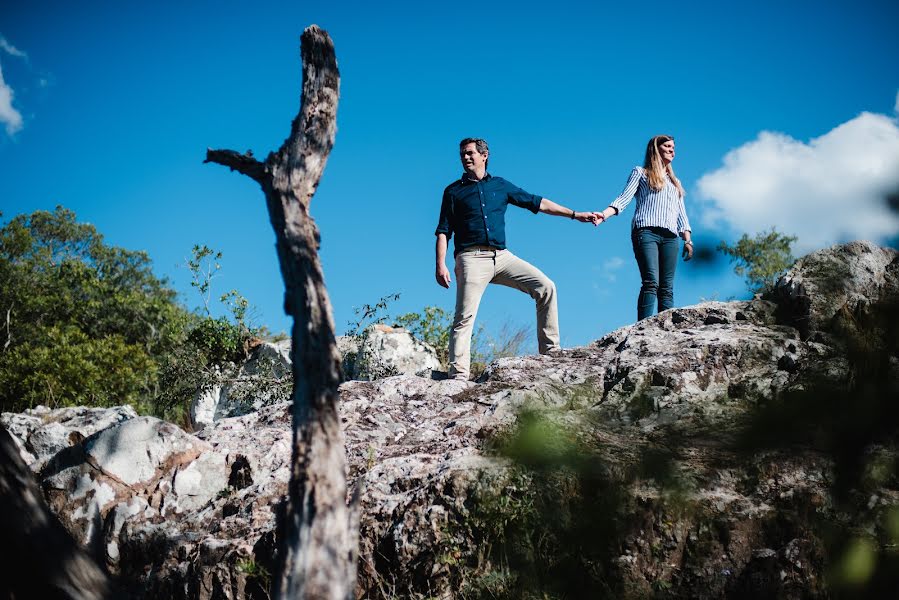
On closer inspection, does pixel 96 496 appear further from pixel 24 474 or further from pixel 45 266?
pixel 45 266

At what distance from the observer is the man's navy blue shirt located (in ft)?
24.5

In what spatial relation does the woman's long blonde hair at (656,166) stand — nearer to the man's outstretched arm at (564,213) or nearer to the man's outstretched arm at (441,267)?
the man's outstretched arm at (564,213)

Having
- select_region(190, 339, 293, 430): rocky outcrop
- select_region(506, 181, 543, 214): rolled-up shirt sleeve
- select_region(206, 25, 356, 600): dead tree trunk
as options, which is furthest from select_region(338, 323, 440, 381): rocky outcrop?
select_region(206, 25, 356, 600): dead tree trunk

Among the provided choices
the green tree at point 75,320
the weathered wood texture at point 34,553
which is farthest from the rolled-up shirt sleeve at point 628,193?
the green tree at point 75,320

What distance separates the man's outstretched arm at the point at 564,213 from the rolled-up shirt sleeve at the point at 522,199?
0.07m

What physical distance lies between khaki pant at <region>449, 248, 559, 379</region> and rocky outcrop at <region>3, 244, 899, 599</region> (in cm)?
36

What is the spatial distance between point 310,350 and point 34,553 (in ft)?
3.95

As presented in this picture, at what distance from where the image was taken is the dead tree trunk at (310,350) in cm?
277

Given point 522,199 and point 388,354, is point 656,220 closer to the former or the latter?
point 522,199

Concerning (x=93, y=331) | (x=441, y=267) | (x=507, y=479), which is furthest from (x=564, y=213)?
(x=93, y=331)

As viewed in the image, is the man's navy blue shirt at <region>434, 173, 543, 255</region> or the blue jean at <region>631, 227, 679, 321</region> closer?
the man's navy blue shirt at <region>434, 173, 543, 255</region>

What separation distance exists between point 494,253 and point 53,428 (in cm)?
434

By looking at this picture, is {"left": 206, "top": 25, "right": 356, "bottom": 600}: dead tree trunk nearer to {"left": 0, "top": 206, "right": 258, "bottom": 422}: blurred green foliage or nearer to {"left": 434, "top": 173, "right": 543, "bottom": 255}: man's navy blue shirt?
{"left": 434, "top": 173, "right": 543, "bottom": 255}: man's navy blue shirt

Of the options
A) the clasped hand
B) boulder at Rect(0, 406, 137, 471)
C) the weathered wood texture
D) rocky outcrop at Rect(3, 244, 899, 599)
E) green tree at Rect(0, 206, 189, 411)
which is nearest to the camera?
the weathered wood texture
